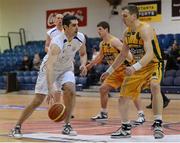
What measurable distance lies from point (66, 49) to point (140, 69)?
47.7 inches

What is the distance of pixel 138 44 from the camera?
6.76 metres

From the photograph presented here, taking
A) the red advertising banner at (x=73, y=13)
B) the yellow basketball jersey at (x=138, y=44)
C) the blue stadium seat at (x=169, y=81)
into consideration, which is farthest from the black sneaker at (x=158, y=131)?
the red advertising banner at (x=73, y=13)

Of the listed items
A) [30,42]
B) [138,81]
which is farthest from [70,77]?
[30,42]

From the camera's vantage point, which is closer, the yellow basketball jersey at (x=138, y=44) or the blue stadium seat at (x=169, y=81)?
the yellow basketball jersey at (x=138, y=44)

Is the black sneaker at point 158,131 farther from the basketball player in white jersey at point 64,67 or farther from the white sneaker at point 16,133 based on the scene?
the white sneaker at point 16,133

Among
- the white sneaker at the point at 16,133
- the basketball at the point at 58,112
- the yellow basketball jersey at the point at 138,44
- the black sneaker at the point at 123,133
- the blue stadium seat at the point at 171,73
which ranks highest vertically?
the yellow basketball jersey at the point at 138,44

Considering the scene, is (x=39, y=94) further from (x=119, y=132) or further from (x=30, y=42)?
(x=30, y=42)

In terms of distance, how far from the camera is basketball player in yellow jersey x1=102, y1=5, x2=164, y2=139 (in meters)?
6.60

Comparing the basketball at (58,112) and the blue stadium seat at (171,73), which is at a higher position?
the basketball at (58,112)

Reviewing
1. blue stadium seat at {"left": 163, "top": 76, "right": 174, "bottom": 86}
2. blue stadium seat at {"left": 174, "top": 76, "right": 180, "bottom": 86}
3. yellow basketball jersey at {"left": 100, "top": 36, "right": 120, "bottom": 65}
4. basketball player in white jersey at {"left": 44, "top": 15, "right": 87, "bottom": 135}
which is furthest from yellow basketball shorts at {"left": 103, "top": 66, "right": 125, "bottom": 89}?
blue stadium seat at {"left": 163, "top": 76, "right": 174, "bottom": 86}

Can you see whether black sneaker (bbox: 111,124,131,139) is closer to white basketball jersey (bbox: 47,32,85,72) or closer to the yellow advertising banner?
white basketball jersey (bbox: 47,32,85,72)

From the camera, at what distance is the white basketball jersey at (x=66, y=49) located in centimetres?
698

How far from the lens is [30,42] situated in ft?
83.8

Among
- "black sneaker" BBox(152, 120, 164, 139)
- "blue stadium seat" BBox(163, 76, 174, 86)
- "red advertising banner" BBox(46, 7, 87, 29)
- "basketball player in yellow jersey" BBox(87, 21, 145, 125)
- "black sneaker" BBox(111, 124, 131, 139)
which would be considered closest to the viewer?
"black sneaker" BBox(152, 120, 164, 139)
